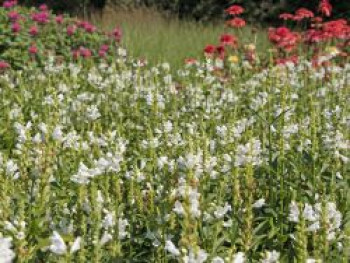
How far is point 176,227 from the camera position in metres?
2.62

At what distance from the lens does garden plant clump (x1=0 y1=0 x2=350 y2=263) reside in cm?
215

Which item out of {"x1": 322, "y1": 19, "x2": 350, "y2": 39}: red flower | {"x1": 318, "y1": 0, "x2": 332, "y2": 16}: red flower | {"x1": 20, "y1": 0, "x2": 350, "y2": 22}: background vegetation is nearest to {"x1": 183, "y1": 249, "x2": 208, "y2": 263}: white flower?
{"x1": 322, "y1": 19, "x2": 350, "y2": 39}: red flower

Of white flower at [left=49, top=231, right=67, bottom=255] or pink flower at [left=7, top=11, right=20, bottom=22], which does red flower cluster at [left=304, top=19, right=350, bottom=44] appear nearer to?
pink flower at [left=7, top=11, right=20, bottom=22]

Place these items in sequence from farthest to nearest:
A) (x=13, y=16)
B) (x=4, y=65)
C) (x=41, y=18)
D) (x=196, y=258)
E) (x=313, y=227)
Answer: (x=41, y=18) → (x=13, y=16) → (x=4, y=65) → (x=313, y=227) → (x=196, y=258)

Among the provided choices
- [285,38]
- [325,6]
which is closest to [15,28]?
[285,38]

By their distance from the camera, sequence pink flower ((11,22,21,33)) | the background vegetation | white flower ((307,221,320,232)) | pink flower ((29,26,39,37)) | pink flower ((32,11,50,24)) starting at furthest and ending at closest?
1. the background vegetation
2. pink flower ((32,11,50,24))
3. pink flower ((29,26,39,37))
4. pink flower ((11,22,21,33))
5. white flower ((307,221,320,232))

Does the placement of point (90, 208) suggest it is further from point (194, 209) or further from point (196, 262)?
A: point (196, 262)

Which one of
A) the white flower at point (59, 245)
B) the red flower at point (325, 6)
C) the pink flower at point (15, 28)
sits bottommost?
the pink flower at point (15, 28)

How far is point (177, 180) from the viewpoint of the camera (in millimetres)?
2844

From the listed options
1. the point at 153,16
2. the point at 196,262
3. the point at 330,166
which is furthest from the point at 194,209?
the point at 153,16

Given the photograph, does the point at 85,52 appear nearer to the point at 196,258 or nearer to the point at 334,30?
the point at 334,30

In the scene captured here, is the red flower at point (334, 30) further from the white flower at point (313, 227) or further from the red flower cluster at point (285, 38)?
the white flower at point (313, 227)

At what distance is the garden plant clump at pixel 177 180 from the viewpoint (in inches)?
84.5

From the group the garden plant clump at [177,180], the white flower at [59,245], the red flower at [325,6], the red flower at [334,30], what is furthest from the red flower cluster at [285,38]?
the white flower at [59,245]
